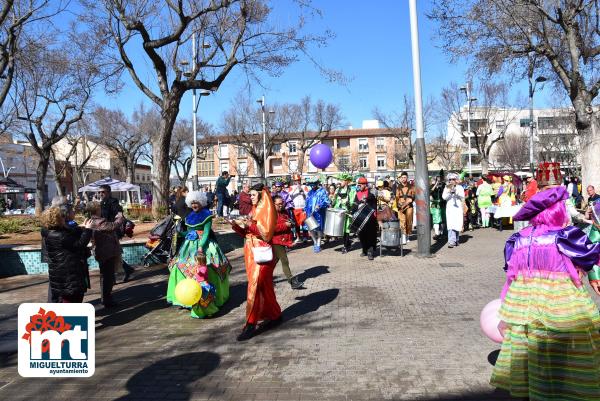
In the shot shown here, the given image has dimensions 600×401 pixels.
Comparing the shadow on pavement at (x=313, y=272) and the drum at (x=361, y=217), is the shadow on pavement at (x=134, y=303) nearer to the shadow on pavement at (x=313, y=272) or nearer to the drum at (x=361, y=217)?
the shadow on pavement at (x=313, y=272)

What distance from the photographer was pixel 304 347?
5141 millimetres

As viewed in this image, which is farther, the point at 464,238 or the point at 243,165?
the point at 243,165

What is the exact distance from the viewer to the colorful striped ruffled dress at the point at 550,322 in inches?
130

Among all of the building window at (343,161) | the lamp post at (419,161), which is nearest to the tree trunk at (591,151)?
the lamp post at (419,161)

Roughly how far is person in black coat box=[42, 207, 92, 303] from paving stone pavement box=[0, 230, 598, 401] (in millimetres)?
712

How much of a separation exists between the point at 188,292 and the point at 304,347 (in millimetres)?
1651

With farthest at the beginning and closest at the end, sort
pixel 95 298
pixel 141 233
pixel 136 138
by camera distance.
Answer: pixel 136 138 → pixel 141 233 → pixel 95 298

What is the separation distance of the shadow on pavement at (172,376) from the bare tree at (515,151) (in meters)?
57.2

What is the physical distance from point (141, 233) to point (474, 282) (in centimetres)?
900

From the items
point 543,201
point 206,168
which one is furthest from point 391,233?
point 206,168

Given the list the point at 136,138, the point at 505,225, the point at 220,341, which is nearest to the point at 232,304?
the point at 220,341

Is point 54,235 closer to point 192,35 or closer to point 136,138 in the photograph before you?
point 192,35

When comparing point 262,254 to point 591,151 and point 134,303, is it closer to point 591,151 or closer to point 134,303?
point 134,303

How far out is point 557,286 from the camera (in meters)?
3.43
